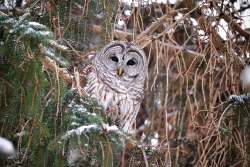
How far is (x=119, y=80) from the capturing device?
4.73m

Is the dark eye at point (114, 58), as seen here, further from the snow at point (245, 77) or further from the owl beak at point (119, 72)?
the snow at point (245, 77)

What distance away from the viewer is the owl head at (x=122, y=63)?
15.5ft

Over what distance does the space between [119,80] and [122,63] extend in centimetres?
21

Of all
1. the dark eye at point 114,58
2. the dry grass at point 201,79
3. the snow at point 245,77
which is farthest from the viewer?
the dark eye at point 114,58

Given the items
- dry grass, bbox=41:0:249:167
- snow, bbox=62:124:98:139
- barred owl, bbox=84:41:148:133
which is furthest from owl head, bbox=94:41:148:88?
snow, bbox=62:124:98:139

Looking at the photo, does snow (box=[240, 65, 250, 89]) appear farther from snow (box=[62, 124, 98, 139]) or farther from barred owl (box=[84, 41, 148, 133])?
snow (box=[62, 124, 98, 139])

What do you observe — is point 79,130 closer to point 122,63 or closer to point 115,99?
Result: point 115,99

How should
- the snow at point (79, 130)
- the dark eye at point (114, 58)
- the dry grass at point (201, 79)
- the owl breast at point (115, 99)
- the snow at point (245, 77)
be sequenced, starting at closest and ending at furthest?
1. the snow at point (79, 130)
2. the dry grass at point (201, 79)
3. the snow at point (245, 77)
4. the owl breast at point (115, 99)
5. the dark eye at point (114, 58)

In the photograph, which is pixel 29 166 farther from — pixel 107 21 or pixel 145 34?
pixel 145 34

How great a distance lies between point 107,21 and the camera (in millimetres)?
3418

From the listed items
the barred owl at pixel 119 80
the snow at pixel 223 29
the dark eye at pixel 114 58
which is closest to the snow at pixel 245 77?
the snow at pixel 223 29

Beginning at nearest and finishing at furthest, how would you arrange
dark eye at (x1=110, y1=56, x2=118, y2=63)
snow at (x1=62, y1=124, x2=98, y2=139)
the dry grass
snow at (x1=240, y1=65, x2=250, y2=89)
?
snow at (x1=62, y1=124, x2=98, y2=139), the dry grass, snow at (x1=240, y1=65, x2=250, y2=89), dark eye at (x1=110, y1=56, x2=118, y2=63)

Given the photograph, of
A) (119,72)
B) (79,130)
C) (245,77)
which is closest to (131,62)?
(119,72)

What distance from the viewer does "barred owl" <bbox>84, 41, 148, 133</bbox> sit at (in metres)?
4.44
